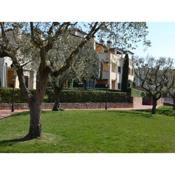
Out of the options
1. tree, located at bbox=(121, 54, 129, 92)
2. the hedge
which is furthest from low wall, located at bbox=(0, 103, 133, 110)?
tree, located at bbox=(121, 54, 129, 92)

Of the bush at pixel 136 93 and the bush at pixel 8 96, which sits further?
the bush at pixel 136 93

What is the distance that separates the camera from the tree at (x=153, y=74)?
38888mm

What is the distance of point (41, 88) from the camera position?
15.3 metres

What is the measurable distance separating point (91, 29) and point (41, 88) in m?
2.65

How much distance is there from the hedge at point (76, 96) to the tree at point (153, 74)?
169 inches

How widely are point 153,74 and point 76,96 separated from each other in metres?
7.37

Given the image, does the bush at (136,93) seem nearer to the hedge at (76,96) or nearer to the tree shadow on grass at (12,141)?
the hedge at (76,96)

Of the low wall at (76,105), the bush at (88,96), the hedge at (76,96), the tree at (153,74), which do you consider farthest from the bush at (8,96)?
the tree at (153,74)

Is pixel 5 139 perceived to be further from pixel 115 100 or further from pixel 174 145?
pixel 115 100

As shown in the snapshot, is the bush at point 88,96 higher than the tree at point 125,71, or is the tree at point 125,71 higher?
the tree at point 125,71

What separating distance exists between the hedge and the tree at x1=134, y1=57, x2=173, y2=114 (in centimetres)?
429

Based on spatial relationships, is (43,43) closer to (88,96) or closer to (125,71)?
(88,96)

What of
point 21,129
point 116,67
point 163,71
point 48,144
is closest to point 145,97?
point 116,67

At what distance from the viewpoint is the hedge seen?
34.8 m
